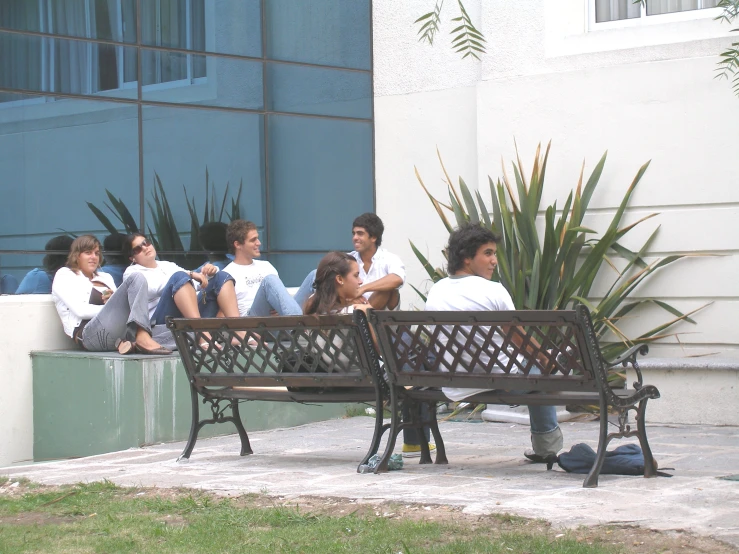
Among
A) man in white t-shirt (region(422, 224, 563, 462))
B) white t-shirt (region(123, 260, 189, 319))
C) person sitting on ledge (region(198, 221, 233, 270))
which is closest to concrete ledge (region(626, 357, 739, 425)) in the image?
man in white t-shirt (region(422, 224, 563, 462))

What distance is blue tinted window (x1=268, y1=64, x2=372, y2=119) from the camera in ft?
35.3

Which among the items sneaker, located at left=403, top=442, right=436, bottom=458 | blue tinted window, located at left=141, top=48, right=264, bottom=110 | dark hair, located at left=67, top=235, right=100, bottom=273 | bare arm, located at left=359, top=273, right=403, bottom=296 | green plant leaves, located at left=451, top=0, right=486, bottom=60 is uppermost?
blue tinted window, located at left=141, top=48, right=264, bottom=110

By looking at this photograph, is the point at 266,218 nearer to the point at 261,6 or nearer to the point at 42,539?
the point at 261,6

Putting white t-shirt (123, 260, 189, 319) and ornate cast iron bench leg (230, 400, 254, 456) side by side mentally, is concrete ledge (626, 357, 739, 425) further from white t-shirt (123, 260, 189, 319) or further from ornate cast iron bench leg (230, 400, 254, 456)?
white t-shirt (123, 260, 189, 319)

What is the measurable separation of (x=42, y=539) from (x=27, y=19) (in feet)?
19.5

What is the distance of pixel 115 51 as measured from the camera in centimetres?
959

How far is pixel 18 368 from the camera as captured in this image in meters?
8.41

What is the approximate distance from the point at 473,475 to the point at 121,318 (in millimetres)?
3553

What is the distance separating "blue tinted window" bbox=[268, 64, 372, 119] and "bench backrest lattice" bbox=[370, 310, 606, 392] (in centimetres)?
558

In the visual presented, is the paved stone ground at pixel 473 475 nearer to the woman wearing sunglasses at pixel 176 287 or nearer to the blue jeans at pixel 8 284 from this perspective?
the woman wearing sunglasses at pixel 176 287

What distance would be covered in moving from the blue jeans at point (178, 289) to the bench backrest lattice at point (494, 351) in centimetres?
253

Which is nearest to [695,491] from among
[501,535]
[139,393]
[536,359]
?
[536,359]

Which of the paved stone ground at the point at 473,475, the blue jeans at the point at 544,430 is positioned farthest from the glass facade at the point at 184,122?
the blue jeans at the point at 544,430

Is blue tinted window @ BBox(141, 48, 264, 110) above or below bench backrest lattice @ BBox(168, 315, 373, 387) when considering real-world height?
above
